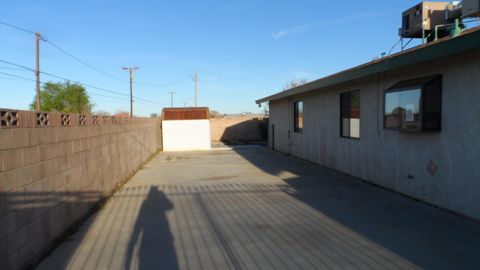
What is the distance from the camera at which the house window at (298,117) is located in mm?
17159

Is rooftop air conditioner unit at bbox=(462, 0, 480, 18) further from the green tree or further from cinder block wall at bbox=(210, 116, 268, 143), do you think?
the green tree

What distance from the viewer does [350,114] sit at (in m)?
11.6

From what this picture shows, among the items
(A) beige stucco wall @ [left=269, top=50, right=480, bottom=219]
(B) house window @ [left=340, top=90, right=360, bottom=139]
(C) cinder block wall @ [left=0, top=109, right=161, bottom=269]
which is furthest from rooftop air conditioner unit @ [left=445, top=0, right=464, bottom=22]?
(C) cinder block wall @ [left=0, top=109, right=161, bottom=269]

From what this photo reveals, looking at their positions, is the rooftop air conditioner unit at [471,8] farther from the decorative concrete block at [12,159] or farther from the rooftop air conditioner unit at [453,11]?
the decorative concrete block at [12,159]

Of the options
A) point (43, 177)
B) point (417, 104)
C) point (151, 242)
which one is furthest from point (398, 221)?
point (43, 177)

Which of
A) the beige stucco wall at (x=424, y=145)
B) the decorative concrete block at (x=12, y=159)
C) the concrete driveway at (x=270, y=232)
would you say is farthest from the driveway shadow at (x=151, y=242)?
the beige stucco wall at (x=424, y=145)

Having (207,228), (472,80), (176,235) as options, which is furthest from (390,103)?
(176,235)

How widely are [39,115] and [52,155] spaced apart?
2.02ft

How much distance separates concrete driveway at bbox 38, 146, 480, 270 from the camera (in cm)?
455

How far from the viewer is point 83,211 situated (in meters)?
6.64

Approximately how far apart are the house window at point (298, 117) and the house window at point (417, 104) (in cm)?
876

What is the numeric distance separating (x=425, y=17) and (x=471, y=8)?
2672 millimetres

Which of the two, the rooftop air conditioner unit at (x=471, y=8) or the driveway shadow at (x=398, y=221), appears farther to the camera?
the rooftop air conditioner unit at (x=471, y=8)

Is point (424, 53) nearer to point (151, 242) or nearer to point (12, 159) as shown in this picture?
point (151, 242)
